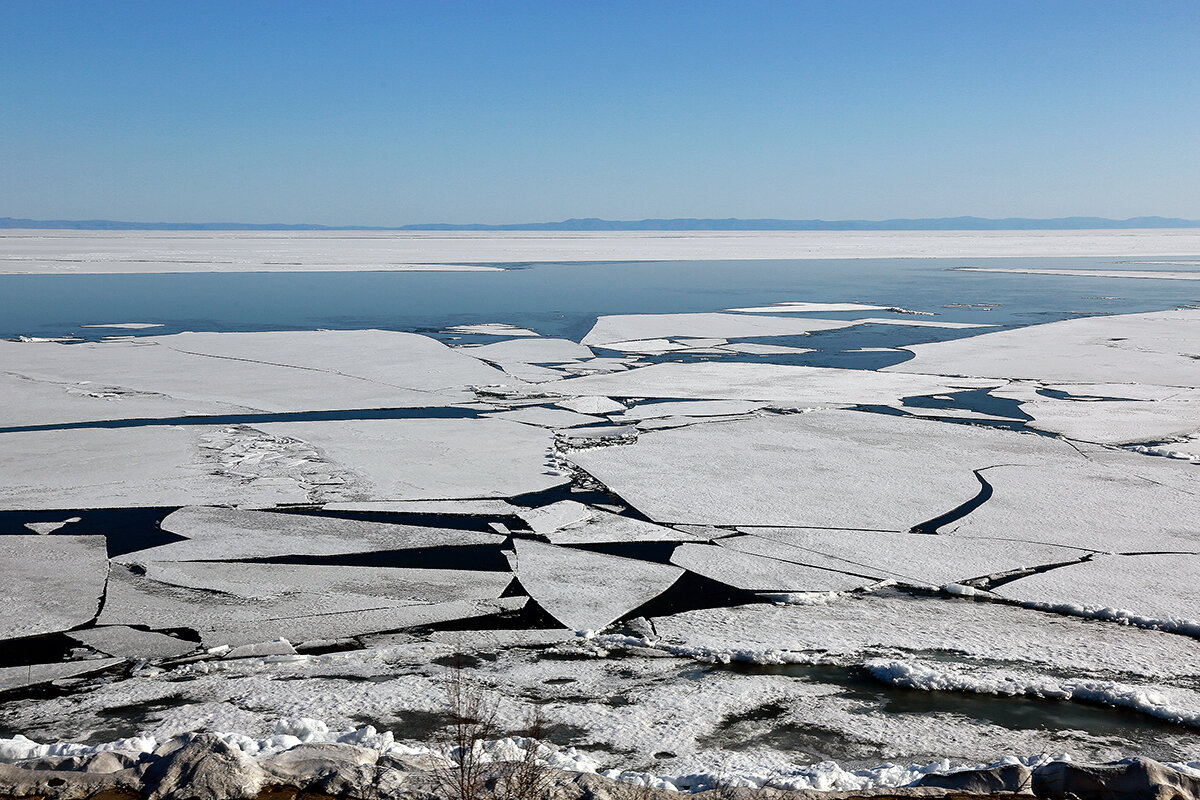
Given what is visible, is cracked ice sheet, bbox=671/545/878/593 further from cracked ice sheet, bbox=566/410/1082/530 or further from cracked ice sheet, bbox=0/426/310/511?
cracked ice sheet, bbox=0/426/310/511

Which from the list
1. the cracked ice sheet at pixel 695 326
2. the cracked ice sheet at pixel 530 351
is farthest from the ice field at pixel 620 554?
the cracked ice sheet at pixel 695 326

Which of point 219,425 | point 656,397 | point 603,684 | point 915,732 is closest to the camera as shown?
point 915,732

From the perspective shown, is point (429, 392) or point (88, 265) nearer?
point (429, 392)

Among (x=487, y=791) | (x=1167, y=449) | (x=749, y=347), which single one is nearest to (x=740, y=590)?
(x=487, y=791)

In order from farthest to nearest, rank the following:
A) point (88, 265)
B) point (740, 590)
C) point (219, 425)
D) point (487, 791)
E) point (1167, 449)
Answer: point (88, 265) < point (219, 425) < point (1167, 449) < point (740, 590) < point (487, 791)

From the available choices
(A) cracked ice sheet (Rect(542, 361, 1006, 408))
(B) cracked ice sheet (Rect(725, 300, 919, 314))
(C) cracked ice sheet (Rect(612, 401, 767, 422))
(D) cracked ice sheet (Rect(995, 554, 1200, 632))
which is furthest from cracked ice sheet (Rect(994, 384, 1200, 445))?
(B) cracked ice sheet (Rect(725, 300, 919, 314))

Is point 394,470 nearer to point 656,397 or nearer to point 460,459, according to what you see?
point 460,459
